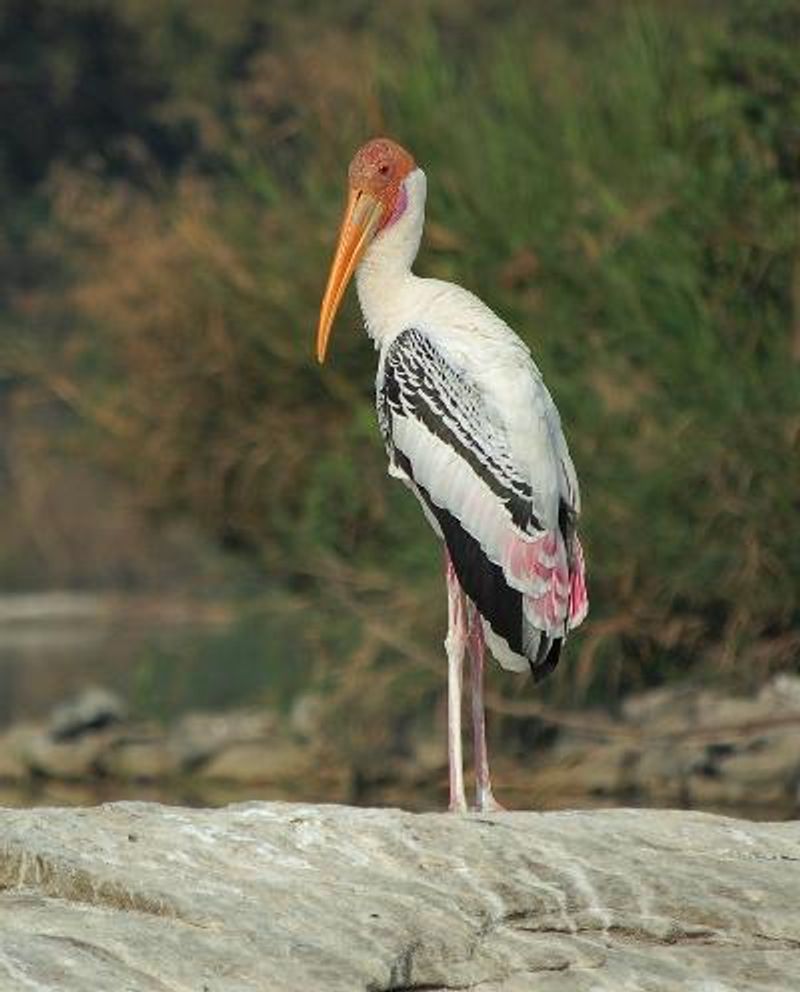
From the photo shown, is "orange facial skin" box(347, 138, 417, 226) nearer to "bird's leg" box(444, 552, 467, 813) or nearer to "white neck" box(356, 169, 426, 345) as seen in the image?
"white neck" box(356, 169, 426, 345)

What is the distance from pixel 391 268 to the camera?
8.94 m

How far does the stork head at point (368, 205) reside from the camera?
29.5 ft

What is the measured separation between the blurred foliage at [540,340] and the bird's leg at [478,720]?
679 cm

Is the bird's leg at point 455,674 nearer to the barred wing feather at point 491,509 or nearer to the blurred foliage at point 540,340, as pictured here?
the barred wing feather at point 491,509

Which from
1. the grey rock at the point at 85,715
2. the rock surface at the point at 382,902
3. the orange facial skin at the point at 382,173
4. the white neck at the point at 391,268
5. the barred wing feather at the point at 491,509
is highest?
the grey rock at the point at 85,715

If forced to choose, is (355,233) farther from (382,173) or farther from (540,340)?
(540,340)

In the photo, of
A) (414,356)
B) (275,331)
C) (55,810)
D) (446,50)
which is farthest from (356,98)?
(446,50)

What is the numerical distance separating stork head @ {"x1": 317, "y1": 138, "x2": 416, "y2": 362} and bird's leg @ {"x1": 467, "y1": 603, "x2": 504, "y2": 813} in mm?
872

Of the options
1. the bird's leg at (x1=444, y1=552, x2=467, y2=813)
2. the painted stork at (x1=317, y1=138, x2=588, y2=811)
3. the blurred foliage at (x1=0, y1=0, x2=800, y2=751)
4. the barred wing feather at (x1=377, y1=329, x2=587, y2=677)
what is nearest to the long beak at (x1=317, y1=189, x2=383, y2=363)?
the painted stork at (x1=317, y1=138, x2=588, y2=811)

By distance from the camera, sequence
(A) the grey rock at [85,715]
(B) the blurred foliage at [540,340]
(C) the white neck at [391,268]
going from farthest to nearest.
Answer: (A) the grey rock at [85,715] → (B) the blurred foliage at [540,340] → (C) the white neck at [391,268]

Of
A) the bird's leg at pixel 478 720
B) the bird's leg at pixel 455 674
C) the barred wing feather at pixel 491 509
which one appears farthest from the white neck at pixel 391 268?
the bird's leg at pixel 478 720

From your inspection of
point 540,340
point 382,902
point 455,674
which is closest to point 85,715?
point 540,340

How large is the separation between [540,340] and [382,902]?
10.1 meters

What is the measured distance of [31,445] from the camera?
21484 millimetres
